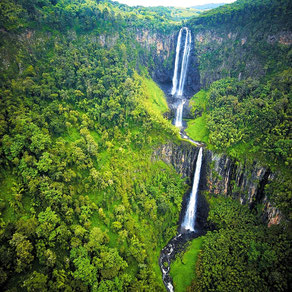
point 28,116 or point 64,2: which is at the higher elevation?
point 64,2

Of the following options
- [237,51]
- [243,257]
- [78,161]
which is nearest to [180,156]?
[243,257]

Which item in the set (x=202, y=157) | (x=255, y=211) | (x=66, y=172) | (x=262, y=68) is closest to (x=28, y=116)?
(x=66, y=172)

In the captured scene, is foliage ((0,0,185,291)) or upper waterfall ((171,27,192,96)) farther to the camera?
upper waterfall ((171,27,192,96))

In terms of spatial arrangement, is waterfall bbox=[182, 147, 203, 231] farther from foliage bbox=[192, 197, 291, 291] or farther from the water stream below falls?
foliage bbox=[192, 197, 291, 291]

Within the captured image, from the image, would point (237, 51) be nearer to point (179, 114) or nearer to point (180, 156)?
point (179, 114)

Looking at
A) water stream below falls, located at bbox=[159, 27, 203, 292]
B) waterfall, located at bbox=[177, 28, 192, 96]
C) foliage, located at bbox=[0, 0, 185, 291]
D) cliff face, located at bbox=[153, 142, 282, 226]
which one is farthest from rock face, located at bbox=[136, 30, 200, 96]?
cliff face, located at bbox=[153, 142, 282, 226]

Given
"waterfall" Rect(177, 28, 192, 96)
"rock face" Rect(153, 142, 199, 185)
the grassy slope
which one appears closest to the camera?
the grassy slope

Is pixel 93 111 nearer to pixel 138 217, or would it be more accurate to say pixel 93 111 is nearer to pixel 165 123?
pixel 165 123
